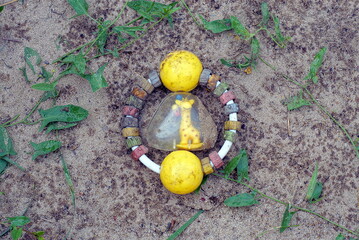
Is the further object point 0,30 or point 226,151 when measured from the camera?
point 0,30

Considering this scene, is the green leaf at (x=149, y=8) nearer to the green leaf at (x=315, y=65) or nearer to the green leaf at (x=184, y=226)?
the green leaf at (x=315, y=65)

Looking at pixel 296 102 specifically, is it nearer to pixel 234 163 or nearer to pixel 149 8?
pixel 234 163

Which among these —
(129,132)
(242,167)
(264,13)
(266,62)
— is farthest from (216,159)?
(264,13)

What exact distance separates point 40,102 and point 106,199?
0.71 m

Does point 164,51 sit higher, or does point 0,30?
point 0,30

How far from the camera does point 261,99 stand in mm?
2697

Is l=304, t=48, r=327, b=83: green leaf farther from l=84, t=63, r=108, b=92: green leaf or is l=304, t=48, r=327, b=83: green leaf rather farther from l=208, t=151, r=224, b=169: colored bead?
l=84, t=63, r=108, b=92: green leaf

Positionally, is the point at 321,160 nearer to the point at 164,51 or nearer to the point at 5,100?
the point at 164,51

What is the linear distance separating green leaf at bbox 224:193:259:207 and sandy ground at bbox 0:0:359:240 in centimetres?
5

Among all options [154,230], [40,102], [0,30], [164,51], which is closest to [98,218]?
[154,230]

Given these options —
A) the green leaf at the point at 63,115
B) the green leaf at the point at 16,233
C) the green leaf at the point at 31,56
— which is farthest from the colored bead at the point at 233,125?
the green leaf at the point at 16,233

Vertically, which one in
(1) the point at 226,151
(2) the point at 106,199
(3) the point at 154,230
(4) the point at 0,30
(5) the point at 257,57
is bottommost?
(3) the point at 154,230

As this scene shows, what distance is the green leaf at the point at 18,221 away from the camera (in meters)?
2.50


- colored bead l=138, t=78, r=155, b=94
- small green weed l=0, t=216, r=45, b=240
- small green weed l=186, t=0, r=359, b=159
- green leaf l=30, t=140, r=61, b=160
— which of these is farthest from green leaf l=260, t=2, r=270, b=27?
small green weed l=0, t=216, r=45, b=240
